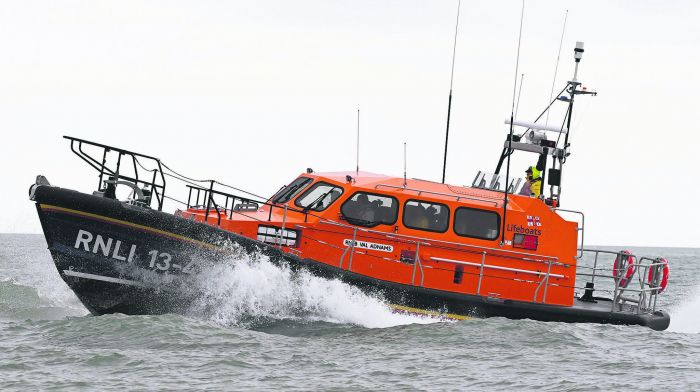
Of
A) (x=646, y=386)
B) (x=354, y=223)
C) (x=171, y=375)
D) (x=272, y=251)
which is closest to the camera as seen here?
(x=171, y=375)

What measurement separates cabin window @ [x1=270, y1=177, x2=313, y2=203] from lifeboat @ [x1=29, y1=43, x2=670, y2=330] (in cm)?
3

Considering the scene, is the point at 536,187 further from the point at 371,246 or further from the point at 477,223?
the point at 371,246

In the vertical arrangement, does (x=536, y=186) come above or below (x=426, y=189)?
above

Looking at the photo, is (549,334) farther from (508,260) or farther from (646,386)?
(646,386)

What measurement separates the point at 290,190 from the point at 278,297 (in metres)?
2.12

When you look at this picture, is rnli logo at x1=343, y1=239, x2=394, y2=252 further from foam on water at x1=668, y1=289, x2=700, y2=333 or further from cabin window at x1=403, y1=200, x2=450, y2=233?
foam on water at x1=668, y1=289, x2=700, y2=333

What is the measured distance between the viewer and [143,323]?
1012 centimetres

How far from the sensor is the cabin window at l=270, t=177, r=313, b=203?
12.7 meters

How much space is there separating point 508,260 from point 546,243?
0.57 metres

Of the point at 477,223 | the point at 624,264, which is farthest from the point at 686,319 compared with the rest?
the point at 477,223

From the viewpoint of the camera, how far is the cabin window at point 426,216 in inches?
471

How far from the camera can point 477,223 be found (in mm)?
12109

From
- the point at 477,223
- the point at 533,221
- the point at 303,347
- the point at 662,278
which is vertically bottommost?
the point at 303,347

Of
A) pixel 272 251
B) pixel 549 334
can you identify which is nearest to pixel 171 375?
pixel 272 251
